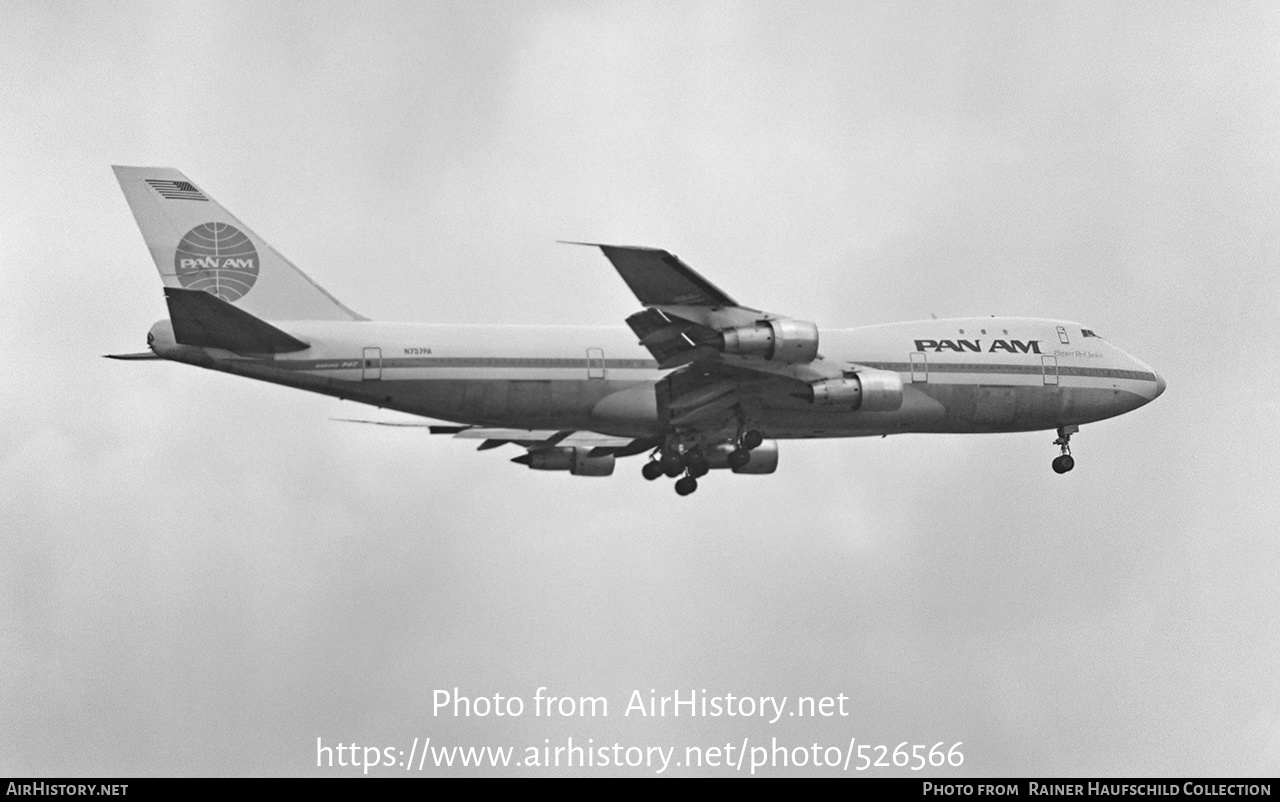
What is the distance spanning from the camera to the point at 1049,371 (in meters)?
56.2

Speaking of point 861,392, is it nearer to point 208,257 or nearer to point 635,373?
point 635,373

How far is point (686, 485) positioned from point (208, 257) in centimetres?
1533

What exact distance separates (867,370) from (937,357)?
3.69 m

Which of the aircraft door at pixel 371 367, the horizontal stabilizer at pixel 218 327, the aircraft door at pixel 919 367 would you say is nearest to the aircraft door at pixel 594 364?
the aircraft door at pixel 371 367

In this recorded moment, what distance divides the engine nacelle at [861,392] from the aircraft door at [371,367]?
11.9 metres

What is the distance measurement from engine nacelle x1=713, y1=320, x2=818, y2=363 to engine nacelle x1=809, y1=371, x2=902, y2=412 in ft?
9.03

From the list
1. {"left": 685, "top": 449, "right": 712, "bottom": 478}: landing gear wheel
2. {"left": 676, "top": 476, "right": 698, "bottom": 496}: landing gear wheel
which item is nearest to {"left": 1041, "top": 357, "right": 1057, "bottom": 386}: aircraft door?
{"left": 685, "top": 449, "right": 712, "bottom": 478}: landing gear wheel

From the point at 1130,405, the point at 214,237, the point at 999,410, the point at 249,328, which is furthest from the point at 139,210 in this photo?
the point at 1130,405

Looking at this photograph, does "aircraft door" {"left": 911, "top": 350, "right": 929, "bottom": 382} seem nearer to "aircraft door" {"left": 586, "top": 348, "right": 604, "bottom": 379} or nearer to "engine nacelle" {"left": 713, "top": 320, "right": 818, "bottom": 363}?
"engine nacelle" {"left": 713, "top": 320, "right": 818, "bottom": 363}

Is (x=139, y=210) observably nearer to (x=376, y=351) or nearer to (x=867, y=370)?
(x=376, y=351)

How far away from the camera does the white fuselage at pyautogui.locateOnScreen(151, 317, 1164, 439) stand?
49500mm

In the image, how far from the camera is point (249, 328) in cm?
4762

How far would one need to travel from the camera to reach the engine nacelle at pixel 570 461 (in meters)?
61.2
